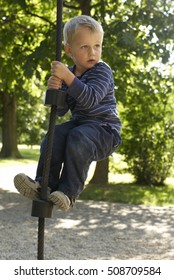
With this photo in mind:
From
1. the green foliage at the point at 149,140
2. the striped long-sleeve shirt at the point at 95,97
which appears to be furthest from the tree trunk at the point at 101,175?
the striped long-sleeve shirt at the point at 95,97

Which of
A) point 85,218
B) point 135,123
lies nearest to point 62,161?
point 85,218

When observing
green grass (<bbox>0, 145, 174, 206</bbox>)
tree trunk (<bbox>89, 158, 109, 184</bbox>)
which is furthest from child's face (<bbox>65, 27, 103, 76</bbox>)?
tree trunk (<bbox>89, 158, 109, 184</bbox>)

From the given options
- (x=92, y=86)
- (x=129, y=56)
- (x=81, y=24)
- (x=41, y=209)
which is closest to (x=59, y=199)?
(x=41, y=209)

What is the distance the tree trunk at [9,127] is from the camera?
81.4 feet

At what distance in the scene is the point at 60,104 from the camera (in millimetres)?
2383

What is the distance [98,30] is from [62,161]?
29.7 inches

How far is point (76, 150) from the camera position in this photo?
8.30 feet

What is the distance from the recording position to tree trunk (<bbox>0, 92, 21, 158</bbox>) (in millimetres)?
24797

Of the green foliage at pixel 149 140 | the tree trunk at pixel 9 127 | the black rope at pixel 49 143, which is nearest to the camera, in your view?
the black rope at pixel 49 143

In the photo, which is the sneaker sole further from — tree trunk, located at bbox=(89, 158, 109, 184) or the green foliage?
the green foliage

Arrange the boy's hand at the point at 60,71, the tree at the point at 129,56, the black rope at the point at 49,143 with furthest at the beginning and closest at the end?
the tree at the point at 129,56 → the boy's hand at the point at 60,71 → the black rope at the point at 49,143

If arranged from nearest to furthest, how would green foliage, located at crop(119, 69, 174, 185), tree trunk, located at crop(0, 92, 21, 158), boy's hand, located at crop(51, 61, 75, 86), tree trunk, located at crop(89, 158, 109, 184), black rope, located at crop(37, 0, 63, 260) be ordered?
black rope, located at crop(37, 0, 63, 260) → boy's hand, located at crop(51, 61, 75, 86) → tree trunk, located at crop(89, 158, 109, 184) → green foliage, located at crop(119, 69, 174, 185) → tree trunk, located at crop(0, 92, 21, 158)

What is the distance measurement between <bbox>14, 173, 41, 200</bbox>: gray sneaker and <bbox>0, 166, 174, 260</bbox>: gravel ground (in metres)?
4.18

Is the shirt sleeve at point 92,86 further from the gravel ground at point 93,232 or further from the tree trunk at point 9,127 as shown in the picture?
the tree trunk at point 9,127
